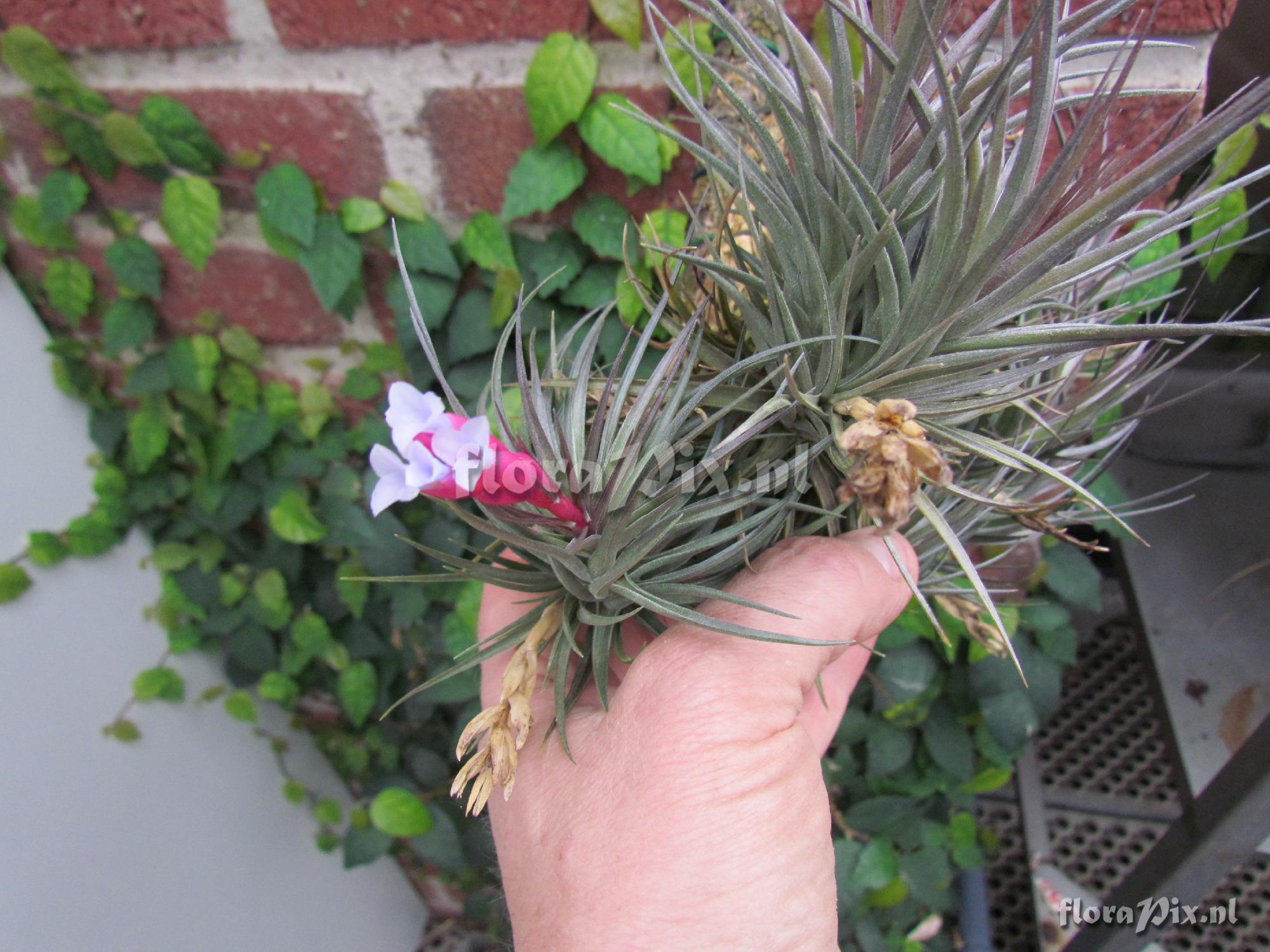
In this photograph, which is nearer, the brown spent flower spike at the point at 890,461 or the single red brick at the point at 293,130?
the brown spent flower spike at the point at 890,461

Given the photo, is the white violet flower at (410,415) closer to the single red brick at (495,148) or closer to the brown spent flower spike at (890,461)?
the brown spent flower spike at (890,461)

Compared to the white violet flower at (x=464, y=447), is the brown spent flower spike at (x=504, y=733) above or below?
below

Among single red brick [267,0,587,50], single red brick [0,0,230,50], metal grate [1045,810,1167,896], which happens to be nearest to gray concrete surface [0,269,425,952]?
single red brick [0,0,230,50]

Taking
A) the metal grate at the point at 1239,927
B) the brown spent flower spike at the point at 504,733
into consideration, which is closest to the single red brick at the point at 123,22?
the brown spent flower spike at the point at 504,733

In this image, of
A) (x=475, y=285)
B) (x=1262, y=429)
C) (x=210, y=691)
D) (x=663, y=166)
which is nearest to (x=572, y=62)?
(x=663, y=166)

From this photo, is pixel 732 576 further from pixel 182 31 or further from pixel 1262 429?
pixel 182 31

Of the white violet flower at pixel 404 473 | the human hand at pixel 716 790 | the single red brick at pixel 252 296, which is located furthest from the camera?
the single red brick at pixel 252 296
